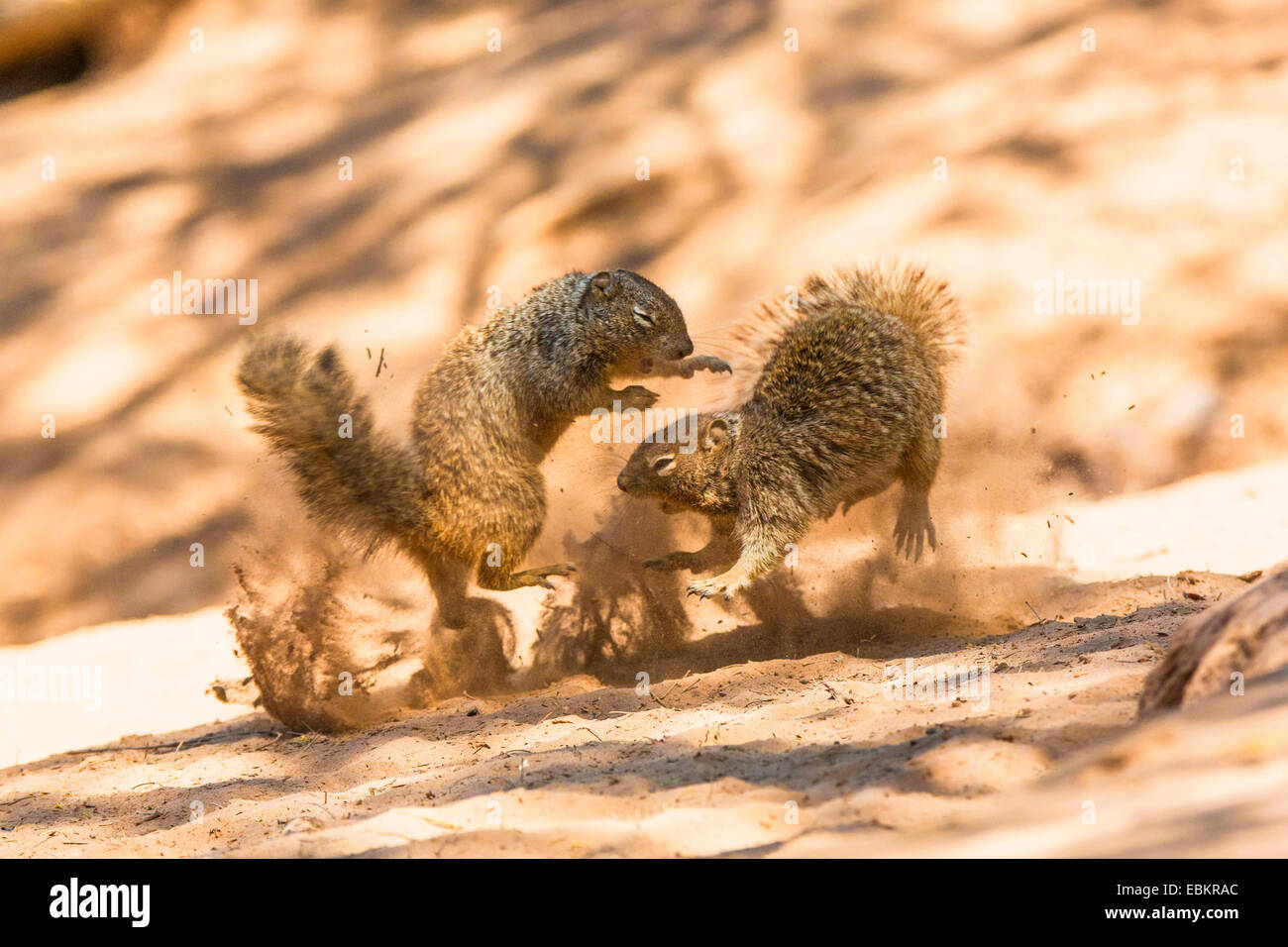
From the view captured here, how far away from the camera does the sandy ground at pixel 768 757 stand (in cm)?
220

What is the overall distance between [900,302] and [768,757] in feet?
11.2

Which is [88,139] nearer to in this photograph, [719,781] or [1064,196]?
[1064,196]

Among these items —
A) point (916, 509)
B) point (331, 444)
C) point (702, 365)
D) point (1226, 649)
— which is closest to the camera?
point (1226, 649)

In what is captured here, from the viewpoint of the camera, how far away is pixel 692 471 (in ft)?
19.2

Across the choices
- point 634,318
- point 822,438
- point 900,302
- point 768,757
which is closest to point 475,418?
point 634,318

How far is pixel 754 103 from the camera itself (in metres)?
9.72

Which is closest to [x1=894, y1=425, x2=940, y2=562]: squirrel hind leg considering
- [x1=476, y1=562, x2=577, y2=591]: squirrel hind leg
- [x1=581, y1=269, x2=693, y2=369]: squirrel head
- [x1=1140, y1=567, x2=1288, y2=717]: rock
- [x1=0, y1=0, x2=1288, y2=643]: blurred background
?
[x1=0, y1=0, x2=1288, y2=643]: blurred background

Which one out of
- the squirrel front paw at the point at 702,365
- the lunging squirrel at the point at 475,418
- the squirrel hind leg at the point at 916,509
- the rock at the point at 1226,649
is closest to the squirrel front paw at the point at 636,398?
the lunging squirrel at the point at 475,418

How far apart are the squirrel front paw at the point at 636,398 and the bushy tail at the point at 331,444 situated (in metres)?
1.26

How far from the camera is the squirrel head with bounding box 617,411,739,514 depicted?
584 centimetres

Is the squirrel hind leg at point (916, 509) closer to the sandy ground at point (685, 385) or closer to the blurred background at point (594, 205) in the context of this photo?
the sandy ground at point (685, 385)

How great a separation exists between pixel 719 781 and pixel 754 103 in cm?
779

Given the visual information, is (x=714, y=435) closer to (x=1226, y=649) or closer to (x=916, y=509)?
(x=916, y=509)

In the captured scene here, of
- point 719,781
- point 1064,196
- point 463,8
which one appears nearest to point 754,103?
point 1064,196
